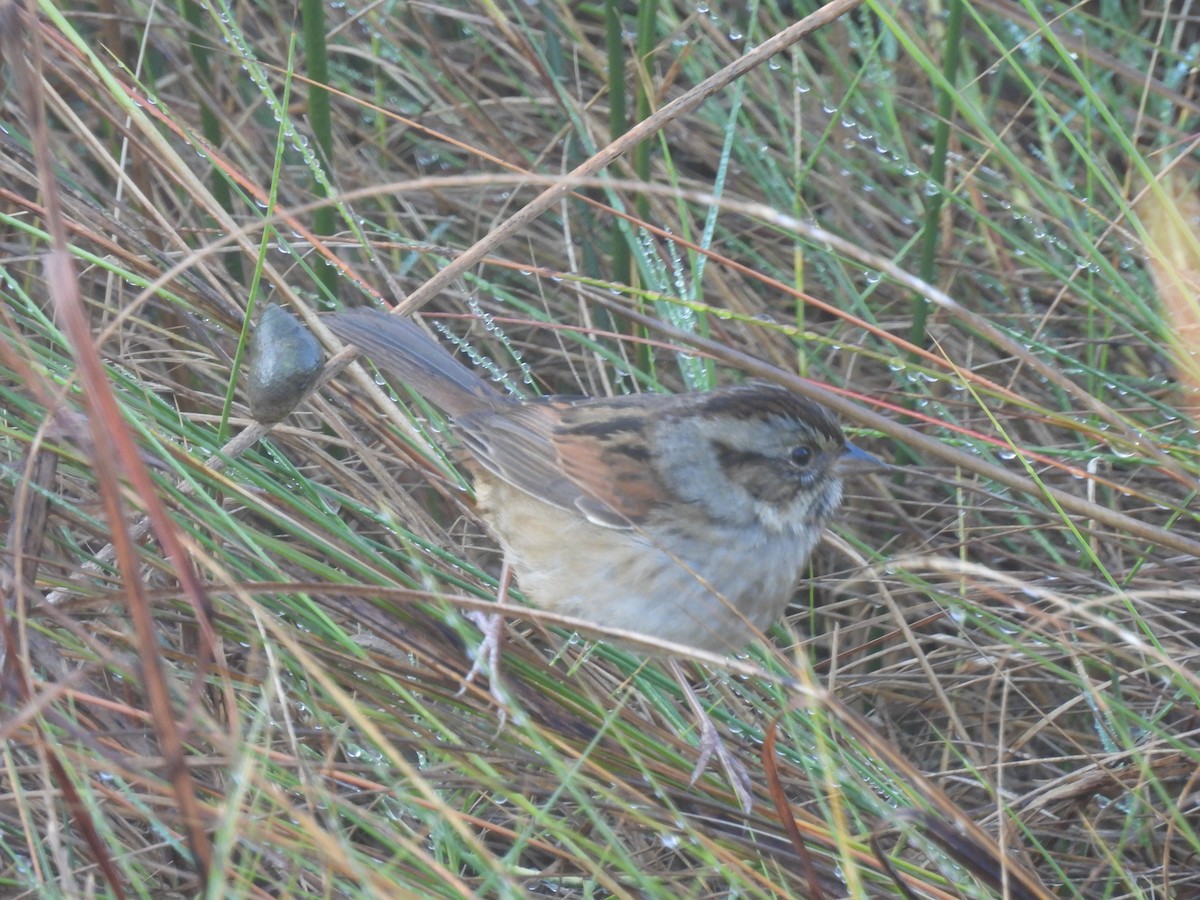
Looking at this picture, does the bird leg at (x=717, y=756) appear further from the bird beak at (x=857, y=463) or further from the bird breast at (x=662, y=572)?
the bird beak at (x=857, y=463)

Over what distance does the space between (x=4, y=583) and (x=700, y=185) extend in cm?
227

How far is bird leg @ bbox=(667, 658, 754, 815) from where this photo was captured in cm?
218

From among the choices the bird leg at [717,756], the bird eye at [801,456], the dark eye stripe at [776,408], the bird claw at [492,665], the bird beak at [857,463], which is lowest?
the bird leg at [717,756]

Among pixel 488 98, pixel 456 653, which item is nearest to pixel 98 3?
pixel 488 98

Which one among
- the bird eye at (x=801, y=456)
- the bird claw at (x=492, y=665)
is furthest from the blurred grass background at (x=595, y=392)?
the bird eye at (x=801, y=456)

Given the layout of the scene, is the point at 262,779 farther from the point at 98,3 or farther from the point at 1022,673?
the point at 98,3

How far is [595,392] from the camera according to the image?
11.2ft

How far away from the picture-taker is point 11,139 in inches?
115

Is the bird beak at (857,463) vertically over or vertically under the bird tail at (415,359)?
under

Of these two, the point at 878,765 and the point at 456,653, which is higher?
the point at 456,653

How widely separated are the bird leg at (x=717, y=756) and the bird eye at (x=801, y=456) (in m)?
0.43

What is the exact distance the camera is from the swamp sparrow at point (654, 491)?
2.40m

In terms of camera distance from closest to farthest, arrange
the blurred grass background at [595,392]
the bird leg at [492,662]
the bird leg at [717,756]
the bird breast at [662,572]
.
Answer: the blurred grass background at [595,392] → the bird leg at [492,662] → the bird leg at [717,756] → the bird breast at [662,572]

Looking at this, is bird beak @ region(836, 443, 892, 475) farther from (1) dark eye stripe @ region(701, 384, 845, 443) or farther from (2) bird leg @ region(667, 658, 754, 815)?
(2) bird leg @ region(667, 658, 754, 815)
